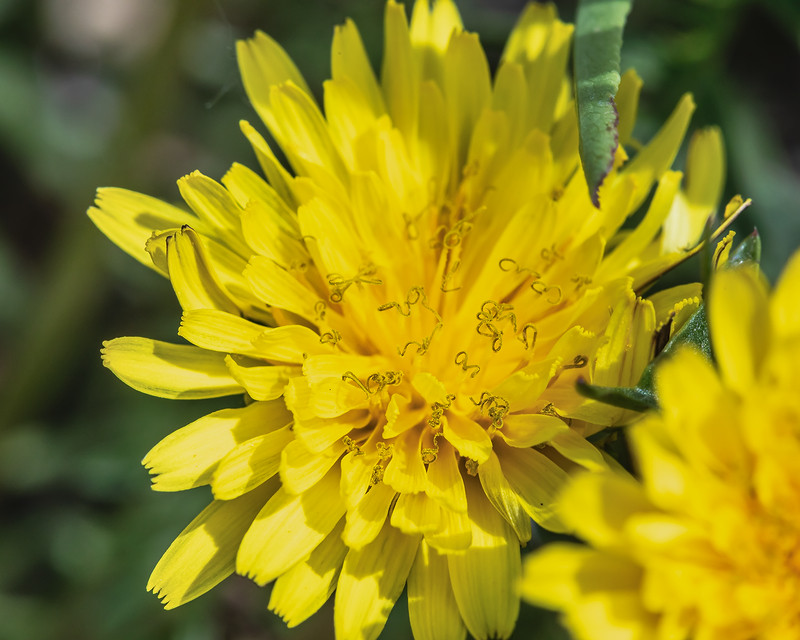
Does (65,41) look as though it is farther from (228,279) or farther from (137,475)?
(228,279)

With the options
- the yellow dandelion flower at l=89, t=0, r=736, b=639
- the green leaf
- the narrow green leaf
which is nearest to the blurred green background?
the yellow dandelion flower at l=89, t=0, r=736, b=639

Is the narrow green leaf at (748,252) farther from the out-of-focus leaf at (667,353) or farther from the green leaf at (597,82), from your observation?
the green leaf at (597,82)

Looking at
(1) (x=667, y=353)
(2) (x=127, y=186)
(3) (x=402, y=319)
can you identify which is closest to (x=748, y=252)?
(1) (x=667, y=353)

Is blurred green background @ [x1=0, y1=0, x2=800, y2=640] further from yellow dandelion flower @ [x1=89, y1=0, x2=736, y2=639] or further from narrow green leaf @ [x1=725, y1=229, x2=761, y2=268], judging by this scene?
narrow green leaf @ [x1=725, y1=229, x2=761, y2=268]

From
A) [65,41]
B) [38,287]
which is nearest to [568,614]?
[38,287]

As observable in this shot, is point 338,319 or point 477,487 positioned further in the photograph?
point 338,319

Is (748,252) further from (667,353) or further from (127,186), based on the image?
(127,186)
